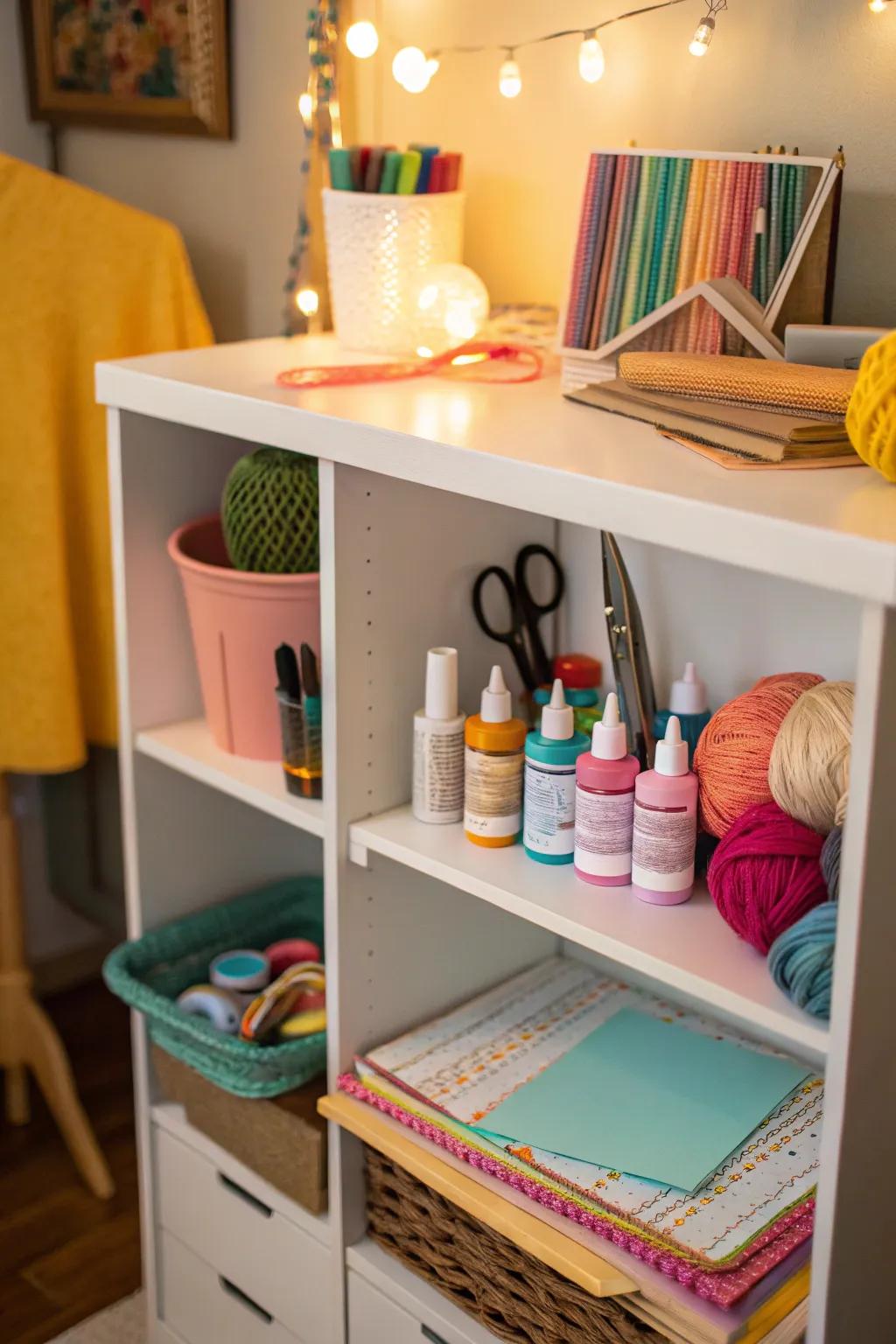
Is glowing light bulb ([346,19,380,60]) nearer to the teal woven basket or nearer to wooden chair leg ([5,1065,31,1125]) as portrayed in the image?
the teal woven basket

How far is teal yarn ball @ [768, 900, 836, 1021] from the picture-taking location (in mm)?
875

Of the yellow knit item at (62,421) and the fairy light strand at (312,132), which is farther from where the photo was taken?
the yellow knit item at (62,421)

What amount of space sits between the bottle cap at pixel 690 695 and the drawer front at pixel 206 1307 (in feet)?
2.47

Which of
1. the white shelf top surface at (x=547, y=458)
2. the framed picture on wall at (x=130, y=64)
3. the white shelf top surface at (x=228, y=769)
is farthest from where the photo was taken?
the framed picture on wall at (x=130, y=64)

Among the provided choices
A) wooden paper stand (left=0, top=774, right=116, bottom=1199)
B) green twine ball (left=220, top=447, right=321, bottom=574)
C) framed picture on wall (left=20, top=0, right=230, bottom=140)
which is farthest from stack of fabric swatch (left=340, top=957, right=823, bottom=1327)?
framed picture on wall (left=20, top=0, right=230, bottom=140)

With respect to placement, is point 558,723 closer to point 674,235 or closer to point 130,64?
point 674,235

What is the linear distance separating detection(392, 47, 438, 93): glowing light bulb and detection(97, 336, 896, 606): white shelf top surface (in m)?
0.27

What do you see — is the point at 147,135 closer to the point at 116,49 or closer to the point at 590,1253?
the point at 116,49

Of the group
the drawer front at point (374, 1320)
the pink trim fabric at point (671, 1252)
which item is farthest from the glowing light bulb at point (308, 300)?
the drawer front at point (374, 1320)

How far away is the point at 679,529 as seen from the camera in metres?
0.85

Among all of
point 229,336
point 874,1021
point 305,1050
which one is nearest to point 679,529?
point 874,1021

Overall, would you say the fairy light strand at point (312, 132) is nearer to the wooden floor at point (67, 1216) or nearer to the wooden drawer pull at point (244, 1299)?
the wooden drawer pull at point (244, 1299)

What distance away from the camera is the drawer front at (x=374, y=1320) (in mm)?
1242

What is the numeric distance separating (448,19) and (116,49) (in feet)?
1.82
